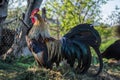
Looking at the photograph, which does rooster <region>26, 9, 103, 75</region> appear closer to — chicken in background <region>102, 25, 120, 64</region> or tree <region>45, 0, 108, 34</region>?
chicken in background <region>102, 25, 120, 64</region>

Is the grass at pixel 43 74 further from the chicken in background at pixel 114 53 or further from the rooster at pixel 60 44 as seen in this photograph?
the chicken in background at pixel 114 53

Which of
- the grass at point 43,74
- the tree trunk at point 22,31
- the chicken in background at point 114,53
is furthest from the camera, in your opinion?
the chicken in background at point 114,53

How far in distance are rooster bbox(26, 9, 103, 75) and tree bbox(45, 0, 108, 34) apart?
12.1m

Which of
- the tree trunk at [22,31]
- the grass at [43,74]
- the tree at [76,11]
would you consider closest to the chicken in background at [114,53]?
the grass at [43,74]

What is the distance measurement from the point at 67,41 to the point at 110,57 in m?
2.91

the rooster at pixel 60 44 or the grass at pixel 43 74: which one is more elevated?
the rooster at pixel 60 44

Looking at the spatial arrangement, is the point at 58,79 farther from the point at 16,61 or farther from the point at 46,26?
the point at 16,61

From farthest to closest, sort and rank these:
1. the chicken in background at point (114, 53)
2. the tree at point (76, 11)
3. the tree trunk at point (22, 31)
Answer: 1. the tree at point (76, 11)
2. the chicken in background at point (114, 53)
3. the tree trunk at point (22, 31)

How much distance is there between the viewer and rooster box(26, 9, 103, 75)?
5.35 meters

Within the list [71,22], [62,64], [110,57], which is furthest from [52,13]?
[62,64]

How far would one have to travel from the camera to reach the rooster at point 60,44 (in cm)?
535

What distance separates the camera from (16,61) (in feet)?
24.1

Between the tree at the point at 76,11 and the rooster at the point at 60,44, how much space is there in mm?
12132

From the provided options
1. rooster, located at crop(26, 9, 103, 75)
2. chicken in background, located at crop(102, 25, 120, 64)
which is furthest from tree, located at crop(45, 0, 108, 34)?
rooster, located at crop(26, 9, 103, 75)
